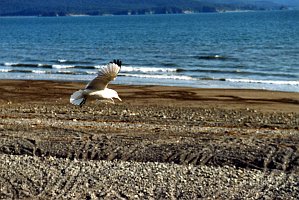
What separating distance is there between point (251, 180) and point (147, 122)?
7666 millimetres

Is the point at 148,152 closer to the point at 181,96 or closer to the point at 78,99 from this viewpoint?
the point at 78,99

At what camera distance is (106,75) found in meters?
12.5

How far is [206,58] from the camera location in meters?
51.6

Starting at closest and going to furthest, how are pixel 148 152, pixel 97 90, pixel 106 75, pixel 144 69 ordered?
pixel 106 75
pixel 97 90
pixel 148 152
pixel 144 69

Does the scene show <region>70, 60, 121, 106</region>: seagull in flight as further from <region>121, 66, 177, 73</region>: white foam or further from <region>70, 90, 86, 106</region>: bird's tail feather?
<region>121, 66, 177, 73</region>: white foam

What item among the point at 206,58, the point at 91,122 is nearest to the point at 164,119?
the point at 91,122

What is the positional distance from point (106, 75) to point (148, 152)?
315 centimetres

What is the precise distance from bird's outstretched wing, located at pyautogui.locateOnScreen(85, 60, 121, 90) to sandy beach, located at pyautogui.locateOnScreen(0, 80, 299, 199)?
1.86 meters

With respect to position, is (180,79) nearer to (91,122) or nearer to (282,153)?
(91,122)

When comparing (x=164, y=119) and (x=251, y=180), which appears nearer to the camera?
(x=251, y=180)

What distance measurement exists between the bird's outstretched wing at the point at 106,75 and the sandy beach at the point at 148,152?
6.11ft

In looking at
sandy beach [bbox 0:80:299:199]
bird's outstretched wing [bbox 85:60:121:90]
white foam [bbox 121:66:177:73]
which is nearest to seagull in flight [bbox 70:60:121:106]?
bird's outstretched wing [bbox 85:60:121:90]

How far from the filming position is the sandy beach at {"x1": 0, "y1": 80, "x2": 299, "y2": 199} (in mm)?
12523

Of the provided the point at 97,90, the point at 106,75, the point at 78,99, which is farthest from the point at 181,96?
the point at 106,75
